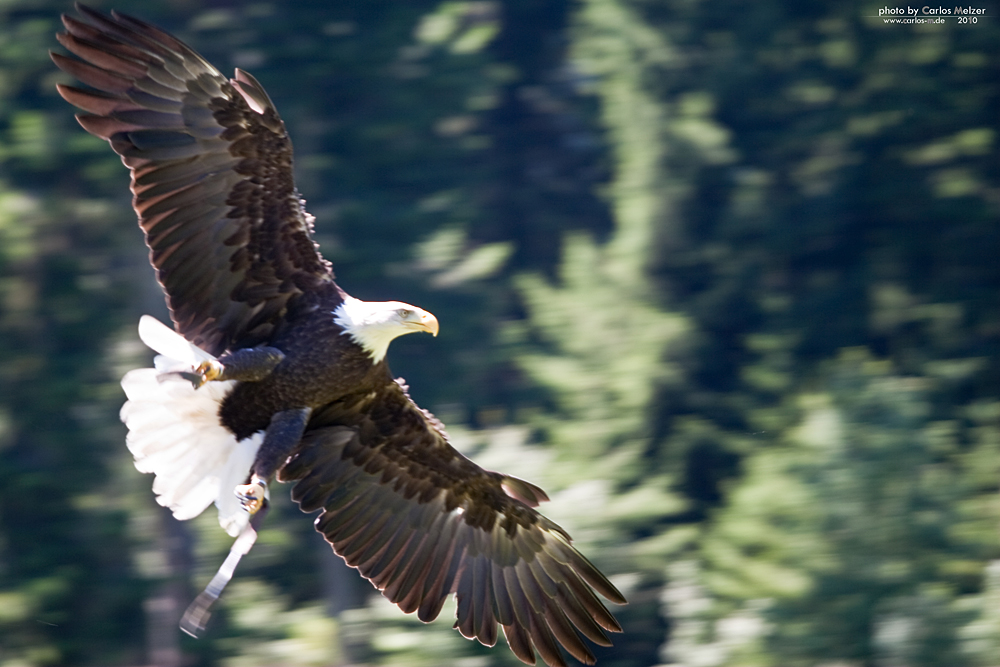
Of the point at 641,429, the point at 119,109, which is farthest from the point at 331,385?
the point at 641,429

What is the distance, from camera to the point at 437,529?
6.69 metres

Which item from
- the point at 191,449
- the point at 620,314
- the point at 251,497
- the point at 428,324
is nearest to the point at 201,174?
the point at 428,324

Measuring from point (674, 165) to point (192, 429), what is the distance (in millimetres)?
10463

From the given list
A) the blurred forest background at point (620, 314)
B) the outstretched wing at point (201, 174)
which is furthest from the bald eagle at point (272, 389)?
the blurred forest background at point (620, 314)

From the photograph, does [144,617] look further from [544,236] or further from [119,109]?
[119,109]

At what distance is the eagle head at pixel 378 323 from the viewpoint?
588cm

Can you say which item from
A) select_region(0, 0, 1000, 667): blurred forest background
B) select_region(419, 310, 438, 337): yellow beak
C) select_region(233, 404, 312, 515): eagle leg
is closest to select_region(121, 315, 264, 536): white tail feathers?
select_region(233, 404, 312, 515): eagle leg

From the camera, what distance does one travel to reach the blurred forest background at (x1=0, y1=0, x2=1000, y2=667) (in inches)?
470

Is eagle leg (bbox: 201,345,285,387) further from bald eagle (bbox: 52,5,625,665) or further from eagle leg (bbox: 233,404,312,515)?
eagle leg (bbox: 233,404,312,515)

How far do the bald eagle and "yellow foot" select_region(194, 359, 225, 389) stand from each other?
13mm

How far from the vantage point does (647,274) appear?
1522 cm

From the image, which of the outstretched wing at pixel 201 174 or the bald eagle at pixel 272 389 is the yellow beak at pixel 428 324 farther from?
the outstretched wing at pixel 201 174

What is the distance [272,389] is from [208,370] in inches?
19.6

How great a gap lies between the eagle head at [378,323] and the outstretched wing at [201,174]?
0.27m
